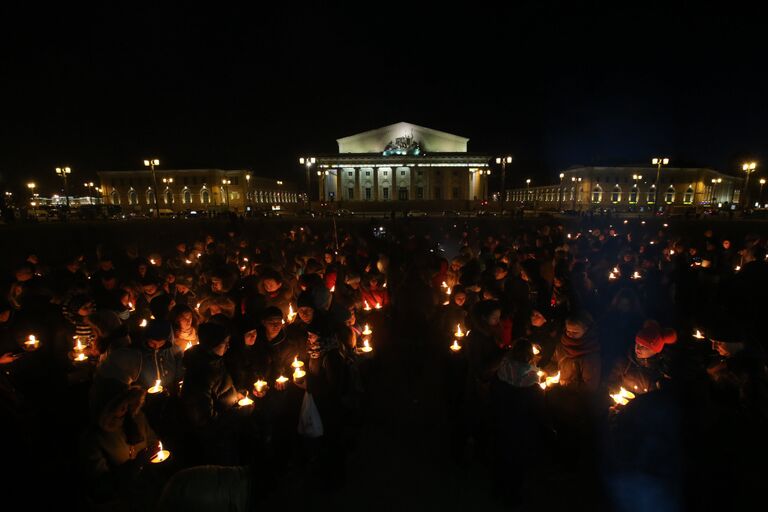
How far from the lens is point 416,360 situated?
6512 millimetres

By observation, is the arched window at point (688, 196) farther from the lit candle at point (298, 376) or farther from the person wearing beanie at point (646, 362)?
the lit candle at point (298, 376)

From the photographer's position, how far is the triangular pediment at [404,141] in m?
68.8

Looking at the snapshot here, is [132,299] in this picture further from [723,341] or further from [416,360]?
[723,341]

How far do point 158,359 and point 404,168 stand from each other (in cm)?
6714

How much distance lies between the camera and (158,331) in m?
4.02

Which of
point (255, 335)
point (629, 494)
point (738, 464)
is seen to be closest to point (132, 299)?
point (255, 335)

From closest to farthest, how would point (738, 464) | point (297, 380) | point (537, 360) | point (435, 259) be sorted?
point (738, 464), point (297, 380), point (537, 360), point (435, 259)

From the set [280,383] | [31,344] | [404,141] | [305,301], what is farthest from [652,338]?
[404,141]

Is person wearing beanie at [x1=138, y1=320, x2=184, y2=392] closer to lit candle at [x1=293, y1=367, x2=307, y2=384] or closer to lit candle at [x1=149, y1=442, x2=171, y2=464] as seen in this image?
lit candle at [x1=149, y1=442, x2=171, y2=464]

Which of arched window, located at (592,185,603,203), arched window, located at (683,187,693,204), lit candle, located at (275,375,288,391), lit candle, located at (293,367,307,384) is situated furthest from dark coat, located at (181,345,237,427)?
arched window, located at (683,187,693,204)

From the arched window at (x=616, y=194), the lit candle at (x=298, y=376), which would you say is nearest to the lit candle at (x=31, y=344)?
the lit candle at (x=298, y=376)

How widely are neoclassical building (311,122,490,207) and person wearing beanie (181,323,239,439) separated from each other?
6391cm

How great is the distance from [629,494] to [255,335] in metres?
3.91

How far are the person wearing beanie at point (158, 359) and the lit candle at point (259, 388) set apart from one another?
822 millimetres
